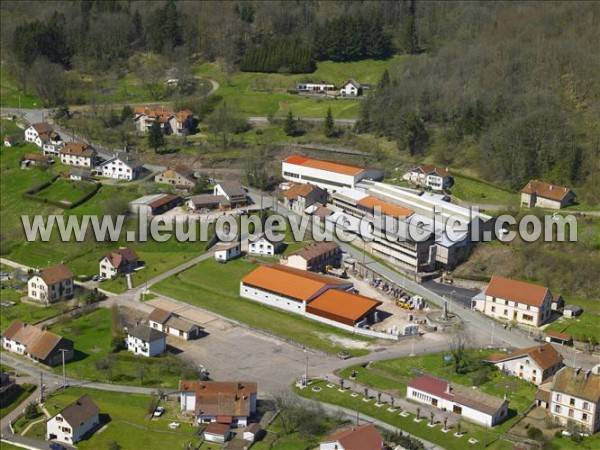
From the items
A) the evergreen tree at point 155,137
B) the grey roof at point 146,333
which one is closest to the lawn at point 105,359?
the grey roof at point 146,333

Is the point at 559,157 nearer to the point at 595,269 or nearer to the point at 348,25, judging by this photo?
the point at 595,269

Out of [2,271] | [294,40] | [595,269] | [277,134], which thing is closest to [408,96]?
[277,134]

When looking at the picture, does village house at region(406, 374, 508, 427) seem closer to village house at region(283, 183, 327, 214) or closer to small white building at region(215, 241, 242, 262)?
small white building at region(215, 241, 242, 262)

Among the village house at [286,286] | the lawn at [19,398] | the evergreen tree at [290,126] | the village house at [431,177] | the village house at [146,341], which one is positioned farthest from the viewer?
the evergreen tree at [290,126]

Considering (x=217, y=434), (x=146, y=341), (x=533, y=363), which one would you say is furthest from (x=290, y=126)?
(x=217, y=434)

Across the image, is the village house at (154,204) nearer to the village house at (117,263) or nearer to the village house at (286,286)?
the village house at (117,263)

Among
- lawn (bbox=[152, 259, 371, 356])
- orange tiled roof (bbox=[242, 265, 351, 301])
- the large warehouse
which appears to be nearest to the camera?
lawn (bbox=[152, 259, 371, 356])

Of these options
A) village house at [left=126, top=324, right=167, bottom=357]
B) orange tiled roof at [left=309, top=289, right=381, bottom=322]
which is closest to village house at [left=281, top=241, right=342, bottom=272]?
orange tiled roof at [left=309, top=289, right=381, bottom=322]
